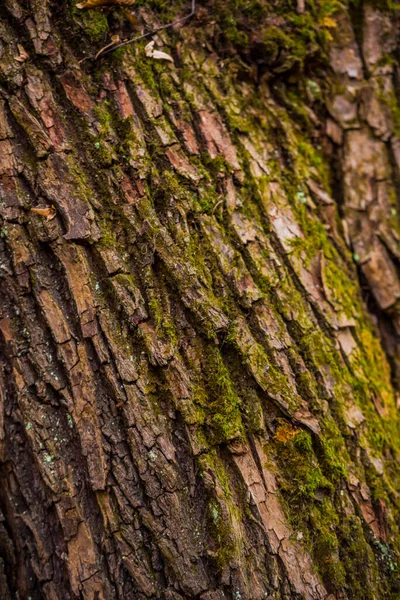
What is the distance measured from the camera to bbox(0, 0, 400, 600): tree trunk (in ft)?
6.07

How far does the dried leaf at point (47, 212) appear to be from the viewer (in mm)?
2008

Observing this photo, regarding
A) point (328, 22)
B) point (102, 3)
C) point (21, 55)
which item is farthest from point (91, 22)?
point (328, 22)

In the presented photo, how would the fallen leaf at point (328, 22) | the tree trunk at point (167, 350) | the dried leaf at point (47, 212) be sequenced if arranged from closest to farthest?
the tree trunk at point (167, 350) < the dried leaf at point (47, 212) < the fallen leaf at point (328, 22)

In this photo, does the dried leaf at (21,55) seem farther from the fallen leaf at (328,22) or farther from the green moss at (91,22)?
the fallen leaf at (328,22)

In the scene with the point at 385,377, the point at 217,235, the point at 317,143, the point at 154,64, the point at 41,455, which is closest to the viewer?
the point at 41,455

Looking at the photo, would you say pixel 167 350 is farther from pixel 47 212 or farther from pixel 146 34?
pixel 146 34

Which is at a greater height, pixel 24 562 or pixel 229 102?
pixel 229 102

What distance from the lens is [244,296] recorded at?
2152mm

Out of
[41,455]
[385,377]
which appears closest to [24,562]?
[41,455]

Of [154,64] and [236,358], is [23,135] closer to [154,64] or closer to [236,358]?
[154,64]

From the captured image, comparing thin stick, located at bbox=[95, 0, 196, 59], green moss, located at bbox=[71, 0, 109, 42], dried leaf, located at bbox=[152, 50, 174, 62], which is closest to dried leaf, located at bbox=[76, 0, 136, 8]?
green moss, located at bbox=[71, 0, 109, 42]

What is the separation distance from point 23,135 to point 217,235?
41.6 inches

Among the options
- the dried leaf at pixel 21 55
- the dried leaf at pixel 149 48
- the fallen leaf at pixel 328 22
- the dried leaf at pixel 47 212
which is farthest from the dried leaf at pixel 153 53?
the fallen leaf at pixel 328 22

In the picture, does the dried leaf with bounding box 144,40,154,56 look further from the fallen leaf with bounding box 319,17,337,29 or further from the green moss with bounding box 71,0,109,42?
the fallen leaf with bounding box 319,17,337,29
